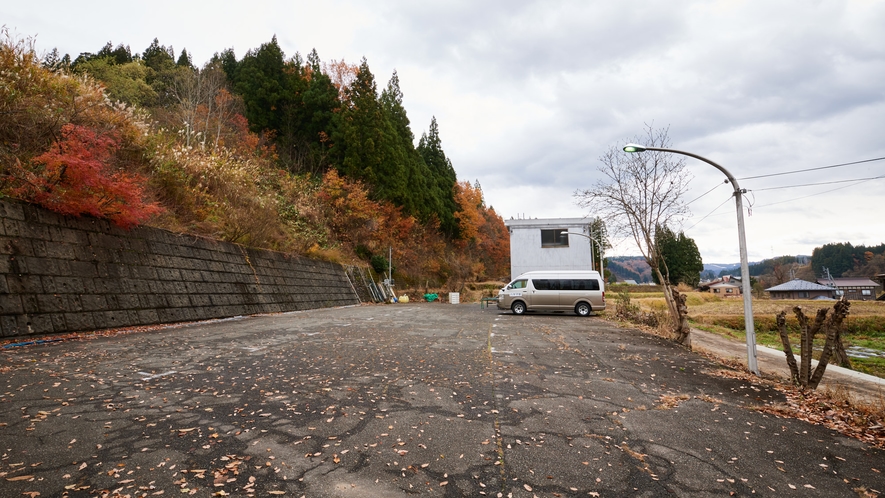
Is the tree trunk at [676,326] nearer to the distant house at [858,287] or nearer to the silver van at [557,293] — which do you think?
the silver van at [557,293]

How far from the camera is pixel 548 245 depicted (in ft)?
109

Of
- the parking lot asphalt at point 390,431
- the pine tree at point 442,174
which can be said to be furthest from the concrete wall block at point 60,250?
the pine tree at point 442,174

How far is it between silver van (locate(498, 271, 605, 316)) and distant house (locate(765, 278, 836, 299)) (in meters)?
63.0

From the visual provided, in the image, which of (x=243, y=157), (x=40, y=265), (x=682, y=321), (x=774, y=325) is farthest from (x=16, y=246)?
(x=774, y=325)

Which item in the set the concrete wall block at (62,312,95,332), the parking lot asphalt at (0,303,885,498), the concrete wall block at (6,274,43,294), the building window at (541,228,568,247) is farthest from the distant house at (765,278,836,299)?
the concrete wall block at (6,274,43,294)

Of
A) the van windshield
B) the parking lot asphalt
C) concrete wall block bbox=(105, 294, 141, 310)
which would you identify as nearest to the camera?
the parking lot asphalt

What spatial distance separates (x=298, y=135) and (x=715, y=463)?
36517mm

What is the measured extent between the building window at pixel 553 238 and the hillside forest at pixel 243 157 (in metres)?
11.5

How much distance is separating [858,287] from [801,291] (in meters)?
8.13

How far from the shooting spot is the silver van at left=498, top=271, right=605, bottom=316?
20.1 meters

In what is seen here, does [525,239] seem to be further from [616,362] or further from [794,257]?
[794,257]

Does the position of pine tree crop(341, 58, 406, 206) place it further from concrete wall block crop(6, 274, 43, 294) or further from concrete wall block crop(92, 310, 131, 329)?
concrete wall block crop(6, 274, 43, 294)

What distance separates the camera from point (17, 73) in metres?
10.6

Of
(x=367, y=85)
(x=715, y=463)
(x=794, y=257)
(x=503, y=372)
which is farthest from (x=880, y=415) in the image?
(x=794, y=257)
